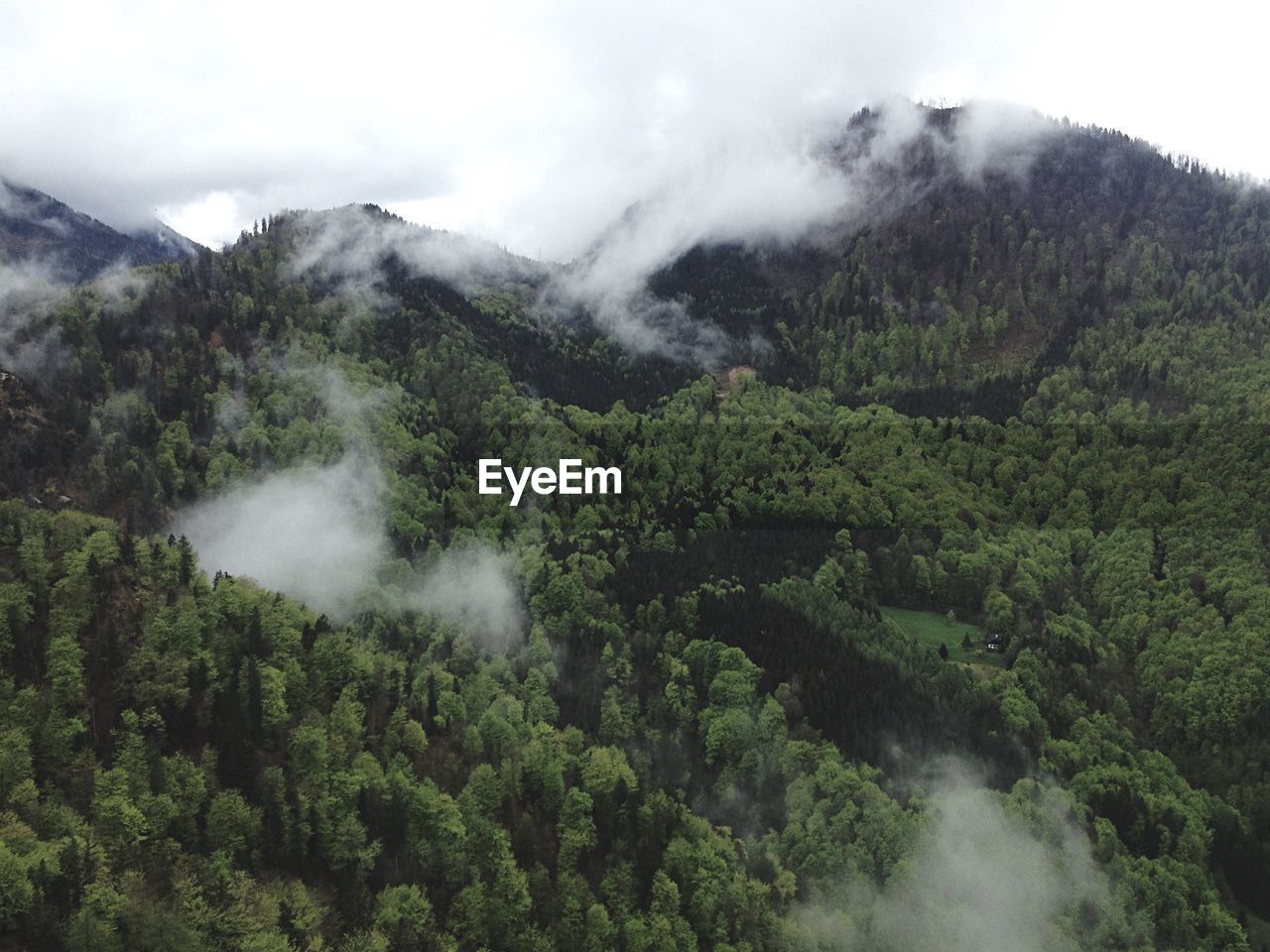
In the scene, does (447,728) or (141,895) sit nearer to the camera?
(141,895)

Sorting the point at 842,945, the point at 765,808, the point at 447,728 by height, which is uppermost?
the point at 447,728

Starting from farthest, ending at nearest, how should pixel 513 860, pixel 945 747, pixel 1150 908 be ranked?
pixel 945 747 < pixel 1150 908 < pixel 513 860

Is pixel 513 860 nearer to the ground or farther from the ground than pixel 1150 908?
farther from the ground

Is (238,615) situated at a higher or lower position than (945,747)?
higher

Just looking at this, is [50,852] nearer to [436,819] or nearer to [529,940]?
[436,819]

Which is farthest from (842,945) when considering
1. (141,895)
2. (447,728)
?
(141,895)

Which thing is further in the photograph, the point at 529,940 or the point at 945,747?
the point at 945,747

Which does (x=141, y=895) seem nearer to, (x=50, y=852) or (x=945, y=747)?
(x=50, y=852)

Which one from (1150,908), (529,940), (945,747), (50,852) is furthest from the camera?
(945,747)

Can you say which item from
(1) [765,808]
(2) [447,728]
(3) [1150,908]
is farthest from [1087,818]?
(2) [447,728]
